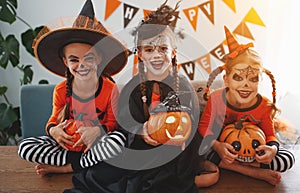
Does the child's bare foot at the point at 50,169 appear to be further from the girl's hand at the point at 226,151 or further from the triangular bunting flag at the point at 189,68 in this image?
the triangular bunting flag at the point at 189,68

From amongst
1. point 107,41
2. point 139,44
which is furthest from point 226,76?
point 107,41

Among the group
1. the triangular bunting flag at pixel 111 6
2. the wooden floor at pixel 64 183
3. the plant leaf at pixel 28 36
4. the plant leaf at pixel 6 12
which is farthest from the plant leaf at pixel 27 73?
the wooden floor at pixel 64 183

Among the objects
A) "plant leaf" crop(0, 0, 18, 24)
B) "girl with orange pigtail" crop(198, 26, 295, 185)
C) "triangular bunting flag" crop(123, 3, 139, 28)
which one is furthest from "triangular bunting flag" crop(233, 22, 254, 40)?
"plant leaf" crop(0, 0, 18, 24)

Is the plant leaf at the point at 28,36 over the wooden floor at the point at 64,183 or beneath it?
over

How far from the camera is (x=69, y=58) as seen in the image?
106 centimetres

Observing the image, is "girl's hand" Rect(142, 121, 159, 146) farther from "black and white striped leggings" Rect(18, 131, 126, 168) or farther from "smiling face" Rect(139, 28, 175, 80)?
"smiling face" Rect(139, 28, 175, 80)

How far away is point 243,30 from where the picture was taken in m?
1.92

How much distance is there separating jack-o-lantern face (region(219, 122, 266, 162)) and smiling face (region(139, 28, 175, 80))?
12.0 inches

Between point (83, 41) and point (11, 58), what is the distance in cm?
92

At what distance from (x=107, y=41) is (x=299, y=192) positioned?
0.79 metres

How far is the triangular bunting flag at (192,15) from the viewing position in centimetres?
186

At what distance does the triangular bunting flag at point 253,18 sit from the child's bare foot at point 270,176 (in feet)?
3.56

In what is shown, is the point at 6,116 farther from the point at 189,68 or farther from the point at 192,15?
the point at 192,15

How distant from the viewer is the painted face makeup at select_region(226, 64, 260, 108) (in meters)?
1.04
